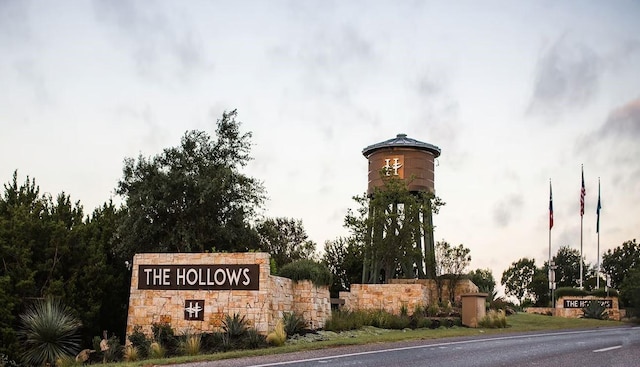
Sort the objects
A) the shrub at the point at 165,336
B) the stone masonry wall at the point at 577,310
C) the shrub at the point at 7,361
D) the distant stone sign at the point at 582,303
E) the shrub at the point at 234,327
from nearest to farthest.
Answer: the shrub at the point at 234,327
the shrub at the point at 7,361
the shrub at the point at 165,336
the stone masonry wall at the point at 577,310
the distant stone sign at the point at 582,303

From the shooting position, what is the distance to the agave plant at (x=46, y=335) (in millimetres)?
23172

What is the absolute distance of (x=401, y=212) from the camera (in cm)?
4238

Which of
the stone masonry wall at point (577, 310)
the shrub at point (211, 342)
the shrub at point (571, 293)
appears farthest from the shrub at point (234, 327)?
the shrub at point (571, 293)

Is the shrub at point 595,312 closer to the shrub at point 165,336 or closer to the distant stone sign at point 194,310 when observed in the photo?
the distant stone sign at point 194,310

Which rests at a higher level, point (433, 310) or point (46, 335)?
point (433, 310)

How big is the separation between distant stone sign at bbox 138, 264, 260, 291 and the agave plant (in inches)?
117

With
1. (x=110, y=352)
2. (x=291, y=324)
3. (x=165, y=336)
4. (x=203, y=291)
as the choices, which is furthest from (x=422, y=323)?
(x=110, y=352)

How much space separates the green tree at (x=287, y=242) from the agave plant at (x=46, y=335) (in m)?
22.3

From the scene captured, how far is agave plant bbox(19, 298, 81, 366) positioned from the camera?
76.0 feet

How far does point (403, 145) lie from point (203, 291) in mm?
22743

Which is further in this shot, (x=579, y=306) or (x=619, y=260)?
(x=619, y=260)

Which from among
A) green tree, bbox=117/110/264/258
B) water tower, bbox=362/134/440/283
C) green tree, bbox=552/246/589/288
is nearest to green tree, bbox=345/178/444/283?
water tower, bbox=362/134/440/283

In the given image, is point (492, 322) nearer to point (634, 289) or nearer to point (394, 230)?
point (394, 230)

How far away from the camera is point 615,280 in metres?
86.3
